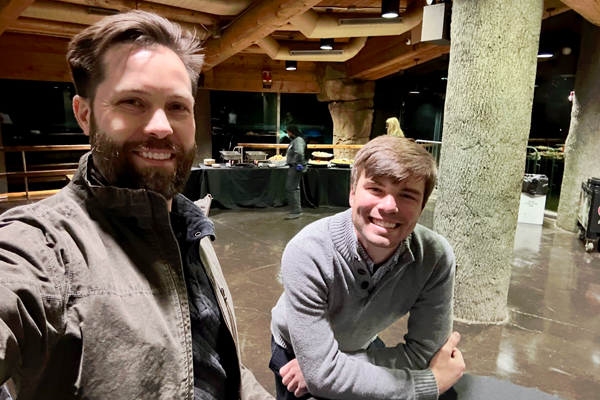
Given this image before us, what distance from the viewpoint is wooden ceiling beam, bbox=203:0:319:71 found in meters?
4.30

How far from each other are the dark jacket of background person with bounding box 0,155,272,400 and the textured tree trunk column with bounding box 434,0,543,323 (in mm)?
2545

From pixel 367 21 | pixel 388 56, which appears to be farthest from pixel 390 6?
pixel 388 56

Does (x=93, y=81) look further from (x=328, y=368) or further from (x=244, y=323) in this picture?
(x=244, y=323)

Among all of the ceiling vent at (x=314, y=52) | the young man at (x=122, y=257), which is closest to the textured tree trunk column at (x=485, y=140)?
the young man at (x=122, y=257)

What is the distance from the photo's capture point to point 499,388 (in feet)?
3.90

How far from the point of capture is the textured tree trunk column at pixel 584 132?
548 centimetres

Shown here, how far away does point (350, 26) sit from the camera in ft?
18.5

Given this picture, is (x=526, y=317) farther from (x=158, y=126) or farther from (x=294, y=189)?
(x=294, y=189)

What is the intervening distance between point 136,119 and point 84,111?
15cm

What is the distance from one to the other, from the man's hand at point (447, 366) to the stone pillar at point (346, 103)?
8.44 metres

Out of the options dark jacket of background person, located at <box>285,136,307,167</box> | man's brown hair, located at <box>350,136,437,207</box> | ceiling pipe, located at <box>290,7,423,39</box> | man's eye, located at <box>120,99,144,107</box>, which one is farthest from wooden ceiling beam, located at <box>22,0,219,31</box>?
man's eye, located at <box>120,99,144,107</box>

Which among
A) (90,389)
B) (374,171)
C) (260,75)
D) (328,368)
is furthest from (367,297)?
(260,75)

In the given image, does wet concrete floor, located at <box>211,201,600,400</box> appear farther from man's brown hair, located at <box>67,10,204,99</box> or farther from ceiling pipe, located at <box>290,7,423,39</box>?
ceiling pipe, located at <box>290,7,423,39</box>

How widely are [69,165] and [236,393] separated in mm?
8664
